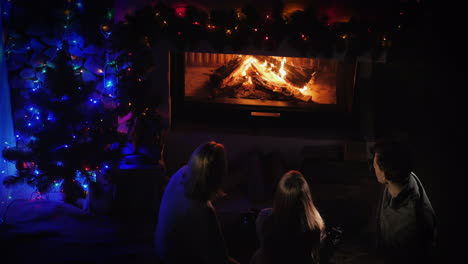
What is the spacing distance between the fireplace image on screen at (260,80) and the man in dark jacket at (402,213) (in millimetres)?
2497

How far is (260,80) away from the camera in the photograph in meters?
5.07

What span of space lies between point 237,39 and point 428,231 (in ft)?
9.62

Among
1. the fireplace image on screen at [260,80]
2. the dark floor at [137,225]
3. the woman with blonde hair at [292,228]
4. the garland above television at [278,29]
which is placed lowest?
the dark floor at [137,225]

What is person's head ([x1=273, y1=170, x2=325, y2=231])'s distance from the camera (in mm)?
2191

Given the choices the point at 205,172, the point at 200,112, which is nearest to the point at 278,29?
the point at 200,112

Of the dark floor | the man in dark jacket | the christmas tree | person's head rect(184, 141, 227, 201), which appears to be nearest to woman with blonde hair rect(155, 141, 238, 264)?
person's head rect(184, 141, 227, 201)

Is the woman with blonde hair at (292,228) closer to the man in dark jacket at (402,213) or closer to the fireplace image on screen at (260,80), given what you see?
the man in dark jacket at (402,213)

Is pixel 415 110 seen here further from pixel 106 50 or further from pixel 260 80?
pixel 106 50

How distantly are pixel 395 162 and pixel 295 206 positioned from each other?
873 millimetres

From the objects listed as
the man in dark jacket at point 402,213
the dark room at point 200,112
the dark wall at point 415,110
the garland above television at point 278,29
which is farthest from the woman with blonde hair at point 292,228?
the garland above television at point 278,29

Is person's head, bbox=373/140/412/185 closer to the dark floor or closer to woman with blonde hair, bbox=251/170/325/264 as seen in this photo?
woman with blonde hair, bbox=251/170/325/264

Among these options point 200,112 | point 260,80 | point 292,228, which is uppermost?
point 260,80

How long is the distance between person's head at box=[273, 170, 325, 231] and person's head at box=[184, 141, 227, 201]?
424 mm

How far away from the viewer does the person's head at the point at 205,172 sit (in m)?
2.27
